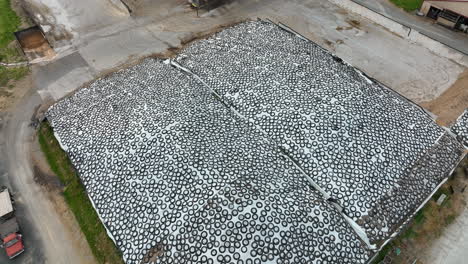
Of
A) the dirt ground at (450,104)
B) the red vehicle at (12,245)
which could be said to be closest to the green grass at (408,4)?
the dirt ground at (450,104)

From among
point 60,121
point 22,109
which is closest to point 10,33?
point 22,109

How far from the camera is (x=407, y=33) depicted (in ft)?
95.4

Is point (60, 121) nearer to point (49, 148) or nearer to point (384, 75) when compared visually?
point (49, 148)

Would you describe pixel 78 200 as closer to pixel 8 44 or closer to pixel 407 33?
pixel 8 44

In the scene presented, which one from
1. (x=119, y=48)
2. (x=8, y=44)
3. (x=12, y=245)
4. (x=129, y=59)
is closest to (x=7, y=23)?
(x=8, y=44)

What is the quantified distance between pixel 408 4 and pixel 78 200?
37.8 meters

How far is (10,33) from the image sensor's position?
2870 centimetres

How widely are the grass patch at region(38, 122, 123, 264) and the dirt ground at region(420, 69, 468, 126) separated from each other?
23867 millimetres

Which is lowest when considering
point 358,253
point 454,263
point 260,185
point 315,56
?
point 454,263

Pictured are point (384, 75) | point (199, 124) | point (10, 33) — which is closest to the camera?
point (199, 124)

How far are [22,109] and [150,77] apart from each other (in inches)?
407

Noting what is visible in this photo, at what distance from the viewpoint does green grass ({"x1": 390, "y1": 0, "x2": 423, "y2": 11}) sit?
3306cm

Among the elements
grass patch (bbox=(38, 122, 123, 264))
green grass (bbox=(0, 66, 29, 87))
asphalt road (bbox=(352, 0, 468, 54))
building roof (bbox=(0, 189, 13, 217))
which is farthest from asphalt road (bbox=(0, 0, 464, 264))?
asphalt road (bbox=(352, 0, 468, 54))

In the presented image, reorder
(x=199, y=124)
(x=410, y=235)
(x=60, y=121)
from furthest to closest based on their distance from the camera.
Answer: (x=60, y=121) → (x=199, y=124) → (x=410, y=235)
